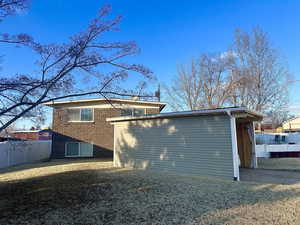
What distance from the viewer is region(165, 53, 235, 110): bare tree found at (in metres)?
19.1

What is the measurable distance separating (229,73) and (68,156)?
17.3 m

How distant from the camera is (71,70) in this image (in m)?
6.15

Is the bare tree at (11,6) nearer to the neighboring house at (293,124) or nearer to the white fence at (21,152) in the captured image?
the white fence at (21,152)

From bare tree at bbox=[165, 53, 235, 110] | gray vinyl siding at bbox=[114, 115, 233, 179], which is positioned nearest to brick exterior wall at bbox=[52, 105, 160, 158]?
gray vinyl siding at bbox=[114, 115, 233, 179]

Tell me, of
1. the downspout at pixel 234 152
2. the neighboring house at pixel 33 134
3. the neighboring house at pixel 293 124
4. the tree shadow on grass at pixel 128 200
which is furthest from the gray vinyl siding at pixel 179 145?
the neighboring house at pixel 293 124

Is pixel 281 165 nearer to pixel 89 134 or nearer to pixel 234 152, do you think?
pixel 234 152

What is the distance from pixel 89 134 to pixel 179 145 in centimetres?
893

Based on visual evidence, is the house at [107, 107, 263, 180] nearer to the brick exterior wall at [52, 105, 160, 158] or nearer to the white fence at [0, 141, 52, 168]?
the brick exterior wall at [52, 105, 160, 158]

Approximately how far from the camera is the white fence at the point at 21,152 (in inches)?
432

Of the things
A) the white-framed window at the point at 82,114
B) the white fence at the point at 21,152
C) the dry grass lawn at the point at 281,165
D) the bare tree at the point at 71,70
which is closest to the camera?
the bare tree at the point at 71,70

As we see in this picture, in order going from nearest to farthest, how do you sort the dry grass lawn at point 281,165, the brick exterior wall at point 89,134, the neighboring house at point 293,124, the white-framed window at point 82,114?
the dry grass lawn at point 281,165
the brick exterior wall at point 89,134
the white-framed window at point 82,114
the neighboring house at point 293,124

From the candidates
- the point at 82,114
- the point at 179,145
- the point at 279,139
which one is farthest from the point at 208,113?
the point at 279,139

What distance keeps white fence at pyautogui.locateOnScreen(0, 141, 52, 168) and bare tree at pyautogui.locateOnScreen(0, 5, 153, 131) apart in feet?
12.8

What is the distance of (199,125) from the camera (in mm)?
7148
